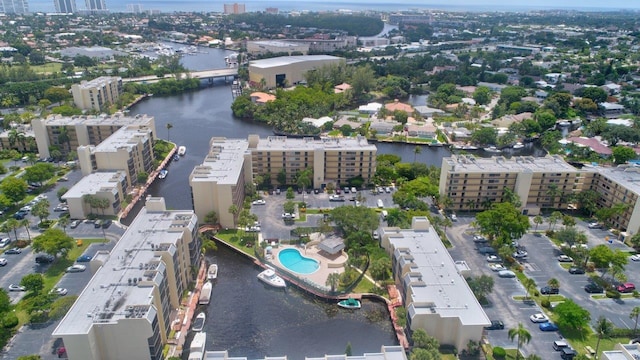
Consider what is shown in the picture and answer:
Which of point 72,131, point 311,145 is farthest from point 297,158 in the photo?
point 72,131

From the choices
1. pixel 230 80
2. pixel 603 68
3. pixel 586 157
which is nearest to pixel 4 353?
pixel 586 157

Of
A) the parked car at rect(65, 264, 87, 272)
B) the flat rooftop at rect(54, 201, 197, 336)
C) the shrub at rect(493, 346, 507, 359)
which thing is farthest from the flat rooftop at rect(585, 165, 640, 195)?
the parked car at rect(65, 264, 87, 272)

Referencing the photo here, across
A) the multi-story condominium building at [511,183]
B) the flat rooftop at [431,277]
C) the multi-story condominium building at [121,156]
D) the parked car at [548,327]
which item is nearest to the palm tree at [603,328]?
the parked car at [548,327]

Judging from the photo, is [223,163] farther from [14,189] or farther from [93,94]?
[93,94]

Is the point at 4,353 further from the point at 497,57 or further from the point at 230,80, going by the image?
the point at 497,57

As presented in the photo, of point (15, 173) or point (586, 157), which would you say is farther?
point (586, 157)
